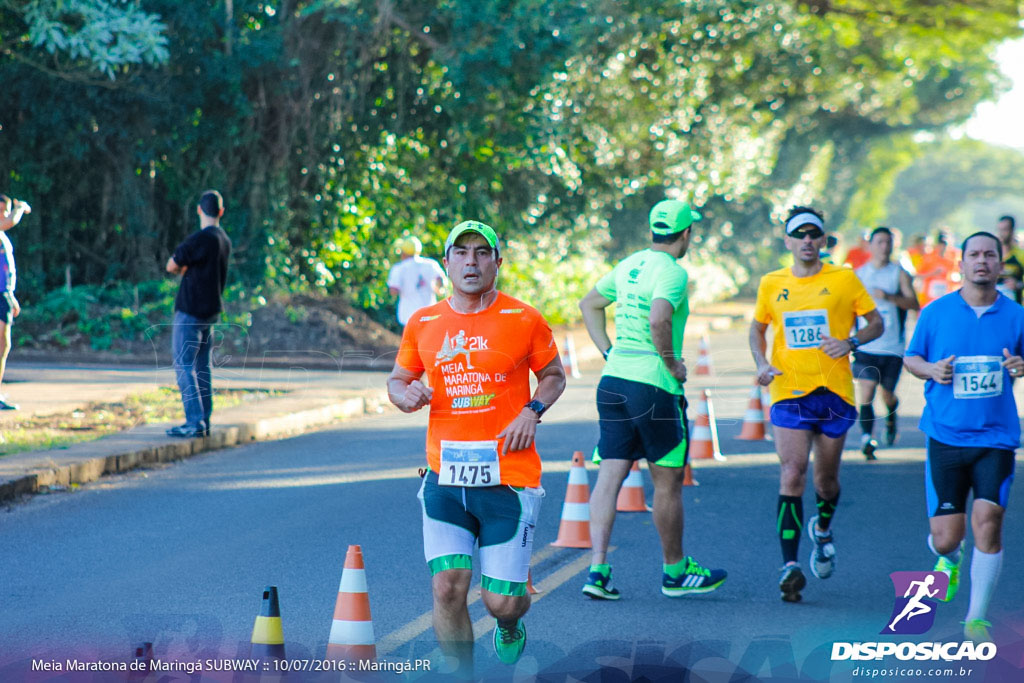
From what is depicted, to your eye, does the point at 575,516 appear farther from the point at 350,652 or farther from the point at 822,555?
the point at 350,652

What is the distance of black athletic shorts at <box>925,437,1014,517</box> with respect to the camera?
230 inches

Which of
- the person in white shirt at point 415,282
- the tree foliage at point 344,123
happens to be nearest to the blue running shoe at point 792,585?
the person in white shirt at point 415,282

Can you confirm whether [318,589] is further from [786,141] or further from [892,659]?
[786,141]

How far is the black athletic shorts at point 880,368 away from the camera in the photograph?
11617mm

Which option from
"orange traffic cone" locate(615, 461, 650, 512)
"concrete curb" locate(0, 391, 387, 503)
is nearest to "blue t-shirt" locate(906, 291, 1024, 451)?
"orange traffic cone" locate(615, 461, 650, 512)

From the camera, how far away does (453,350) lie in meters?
4.73

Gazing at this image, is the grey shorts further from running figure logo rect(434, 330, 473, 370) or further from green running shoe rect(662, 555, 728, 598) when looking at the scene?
green running shoe rect(662, 555, 728, 598)

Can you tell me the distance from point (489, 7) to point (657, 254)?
12.9m

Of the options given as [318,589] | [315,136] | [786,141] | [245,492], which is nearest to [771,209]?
[786,141]

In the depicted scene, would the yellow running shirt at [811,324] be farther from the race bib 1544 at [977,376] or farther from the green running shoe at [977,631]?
the green running shoe at [977,631]

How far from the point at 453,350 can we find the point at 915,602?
2675 millimetres

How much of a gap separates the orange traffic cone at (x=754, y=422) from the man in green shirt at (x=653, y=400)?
6.16 m

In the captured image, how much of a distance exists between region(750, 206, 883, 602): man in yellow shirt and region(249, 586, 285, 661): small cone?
2904 millimetres

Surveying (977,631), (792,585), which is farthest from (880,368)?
(977,631)
